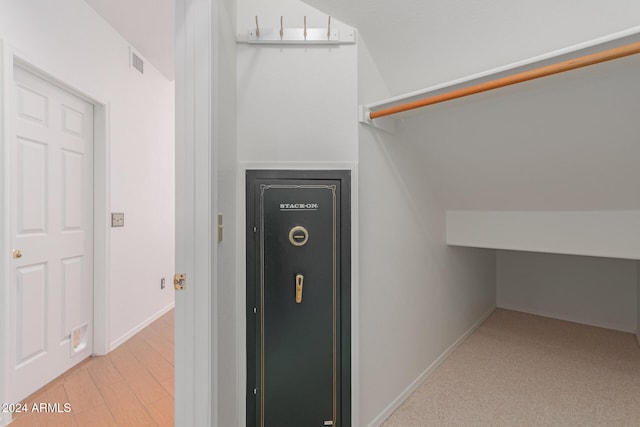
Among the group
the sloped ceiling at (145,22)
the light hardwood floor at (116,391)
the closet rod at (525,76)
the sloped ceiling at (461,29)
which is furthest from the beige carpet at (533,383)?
the sloped ceiling at (145,22)

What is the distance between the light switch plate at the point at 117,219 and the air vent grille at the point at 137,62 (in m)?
1.47

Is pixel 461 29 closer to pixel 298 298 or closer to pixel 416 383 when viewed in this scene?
pixel 298 298

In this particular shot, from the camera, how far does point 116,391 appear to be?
2.15 meters

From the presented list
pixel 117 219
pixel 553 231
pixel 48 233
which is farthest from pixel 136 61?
pixel 553 231

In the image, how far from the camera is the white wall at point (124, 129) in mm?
2158

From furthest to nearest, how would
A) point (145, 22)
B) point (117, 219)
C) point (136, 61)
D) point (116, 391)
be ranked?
point (136, 61) < point (117, 219) < point (145, 22) < point (116, 391)

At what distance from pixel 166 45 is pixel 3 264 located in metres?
2.34

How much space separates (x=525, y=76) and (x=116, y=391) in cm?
297

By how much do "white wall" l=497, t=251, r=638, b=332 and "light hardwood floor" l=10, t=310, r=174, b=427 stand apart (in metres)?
3.92

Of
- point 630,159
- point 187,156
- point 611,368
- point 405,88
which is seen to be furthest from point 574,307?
point 187,156

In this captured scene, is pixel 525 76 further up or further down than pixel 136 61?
further down

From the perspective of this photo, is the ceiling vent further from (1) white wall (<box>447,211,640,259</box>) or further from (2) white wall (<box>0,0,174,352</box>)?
(1) white wall (<box>447,211,640,259</box>)

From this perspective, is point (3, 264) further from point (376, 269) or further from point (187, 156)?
point (376, 269)

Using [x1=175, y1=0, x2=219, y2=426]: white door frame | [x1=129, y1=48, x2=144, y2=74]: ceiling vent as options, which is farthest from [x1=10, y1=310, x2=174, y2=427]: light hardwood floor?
[x1=129, y1=48, x2=144, y2=74]: ceiling vent
